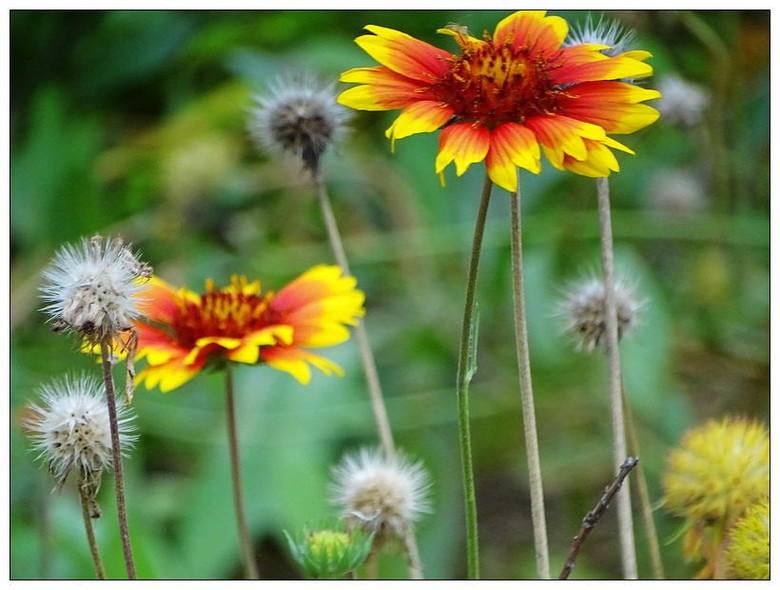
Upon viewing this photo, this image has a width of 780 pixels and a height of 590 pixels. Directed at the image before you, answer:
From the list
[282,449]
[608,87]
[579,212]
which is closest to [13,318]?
[282,449]

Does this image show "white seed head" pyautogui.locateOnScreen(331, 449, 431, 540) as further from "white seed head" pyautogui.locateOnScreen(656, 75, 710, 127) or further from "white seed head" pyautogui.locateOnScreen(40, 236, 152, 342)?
"white seed head" pyautogui.locateOnScreen(656, 75, 710, 127)

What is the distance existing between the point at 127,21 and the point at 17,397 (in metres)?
0.42

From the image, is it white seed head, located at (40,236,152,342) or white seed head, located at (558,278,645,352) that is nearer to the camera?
white seed head, located at (40,236,152,342)

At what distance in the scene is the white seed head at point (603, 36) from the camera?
0.51 metres

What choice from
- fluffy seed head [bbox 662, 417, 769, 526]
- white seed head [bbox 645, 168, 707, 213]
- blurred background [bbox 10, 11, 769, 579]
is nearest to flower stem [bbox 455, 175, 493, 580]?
fluffy seed head [bbox 662, 417, 769, 526]

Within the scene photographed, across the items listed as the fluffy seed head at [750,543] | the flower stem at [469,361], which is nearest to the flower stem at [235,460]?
the flower stem at [469,361]

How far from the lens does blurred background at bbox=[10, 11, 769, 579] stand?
85 centimetres

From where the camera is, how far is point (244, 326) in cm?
54

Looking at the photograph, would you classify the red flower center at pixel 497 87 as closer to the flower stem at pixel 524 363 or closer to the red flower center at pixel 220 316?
the flower stem at pixel 524 363

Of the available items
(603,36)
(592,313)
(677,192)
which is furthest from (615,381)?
(677,192)

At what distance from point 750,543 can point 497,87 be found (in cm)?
24

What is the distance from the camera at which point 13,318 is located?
3.00 feet

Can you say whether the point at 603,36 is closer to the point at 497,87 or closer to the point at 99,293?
the point at 497,87

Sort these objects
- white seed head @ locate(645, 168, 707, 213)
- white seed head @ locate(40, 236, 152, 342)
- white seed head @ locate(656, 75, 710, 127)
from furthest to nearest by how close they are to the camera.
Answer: white seed head @ locate(645, 168, 707, 213)
white seed head @ locate(656, 75, 710, 127)
white seed head @ locate(40, 236, 152, 342)
